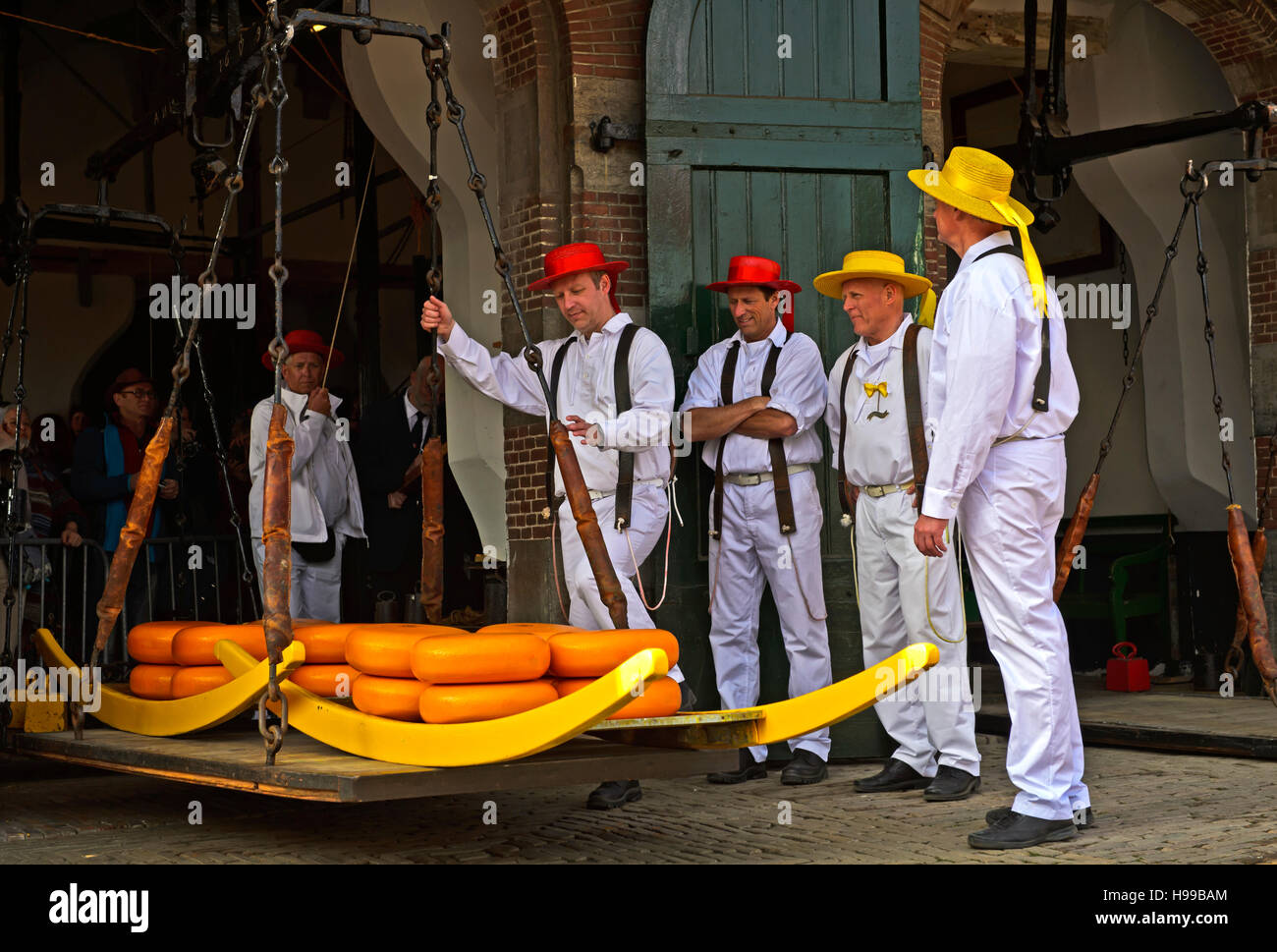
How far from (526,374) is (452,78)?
2.24 meters

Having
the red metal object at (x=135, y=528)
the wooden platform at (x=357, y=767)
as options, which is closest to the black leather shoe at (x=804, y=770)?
the wooden platform at (x=357, y=767)

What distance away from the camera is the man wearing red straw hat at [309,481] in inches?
335

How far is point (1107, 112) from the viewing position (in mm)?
10930

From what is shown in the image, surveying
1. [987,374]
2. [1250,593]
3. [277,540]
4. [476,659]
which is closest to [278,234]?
[277,540]

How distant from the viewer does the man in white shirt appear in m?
6.18

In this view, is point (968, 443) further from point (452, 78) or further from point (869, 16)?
point (452, 78)

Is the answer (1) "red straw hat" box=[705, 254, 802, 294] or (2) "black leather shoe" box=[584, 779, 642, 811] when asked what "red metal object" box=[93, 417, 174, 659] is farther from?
(1) "red straw hat" box=[705, 254, 802, 294]

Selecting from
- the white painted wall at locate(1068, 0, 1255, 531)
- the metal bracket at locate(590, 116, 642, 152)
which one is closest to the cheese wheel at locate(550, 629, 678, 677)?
the metal bracket at locate(590, 116, 642, 152)

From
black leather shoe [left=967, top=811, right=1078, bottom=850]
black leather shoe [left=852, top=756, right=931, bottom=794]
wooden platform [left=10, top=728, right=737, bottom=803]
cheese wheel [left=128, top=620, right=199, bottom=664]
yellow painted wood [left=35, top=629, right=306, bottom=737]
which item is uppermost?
cheese wheel [left=128, top=620, right=199, bottom=664]

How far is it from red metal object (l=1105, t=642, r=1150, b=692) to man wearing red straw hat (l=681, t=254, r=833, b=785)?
13.7ft

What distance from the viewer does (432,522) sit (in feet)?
17.5

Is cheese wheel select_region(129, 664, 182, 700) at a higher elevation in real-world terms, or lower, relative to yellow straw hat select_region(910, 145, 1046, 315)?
lower

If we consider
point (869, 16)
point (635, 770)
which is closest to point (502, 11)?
point (869, 16)

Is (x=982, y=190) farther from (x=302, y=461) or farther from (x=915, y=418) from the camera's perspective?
(x=302, y=461)
